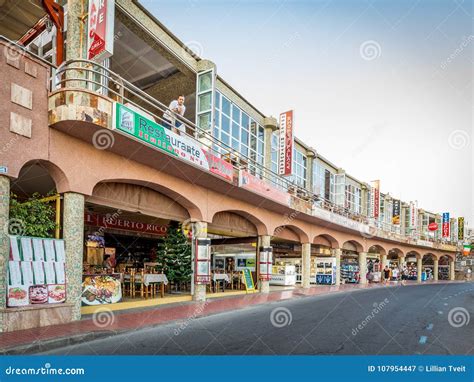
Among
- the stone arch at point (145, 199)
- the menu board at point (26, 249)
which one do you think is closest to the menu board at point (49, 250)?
the menu board at point (26, 249)

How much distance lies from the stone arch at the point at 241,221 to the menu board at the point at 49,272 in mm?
8932

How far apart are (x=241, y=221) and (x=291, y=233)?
20.6ft

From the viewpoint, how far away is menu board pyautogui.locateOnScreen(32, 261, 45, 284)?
9.21m

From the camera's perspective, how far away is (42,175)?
1280cm

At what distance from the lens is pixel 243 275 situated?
2059 centimetres

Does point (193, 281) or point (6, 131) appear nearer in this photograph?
point (6, 131)

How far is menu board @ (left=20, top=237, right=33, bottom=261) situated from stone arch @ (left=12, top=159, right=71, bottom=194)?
1.45 m

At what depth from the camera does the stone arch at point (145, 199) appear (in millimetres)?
12219

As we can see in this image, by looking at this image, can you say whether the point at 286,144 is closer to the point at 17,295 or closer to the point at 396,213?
the point at 17,295

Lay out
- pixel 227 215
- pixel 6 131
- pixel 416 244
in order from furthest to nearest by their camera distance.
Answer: pixel 416 244 → pixel 227 215 → pixel 6 131

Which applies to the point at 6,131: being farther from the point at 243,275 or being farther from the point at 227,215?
the point at 243,275

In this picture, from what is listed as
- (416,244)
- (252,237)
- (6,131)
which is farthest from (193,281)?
(416,244)

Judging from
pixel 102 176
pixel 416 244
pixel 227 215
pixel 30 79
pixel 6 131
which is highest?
pixel 30 79

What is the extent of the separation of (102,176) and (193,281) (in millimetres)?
6482
